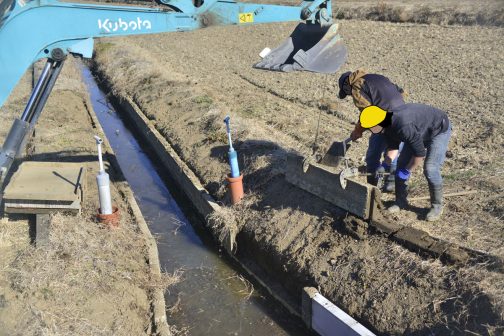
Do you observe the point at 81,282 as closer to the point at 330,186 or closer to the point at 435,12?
the point at 330,186

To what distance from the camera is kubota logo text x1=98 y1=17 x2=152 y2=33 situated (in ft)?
19.1

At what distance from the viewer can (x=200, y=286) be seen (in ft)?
22.0

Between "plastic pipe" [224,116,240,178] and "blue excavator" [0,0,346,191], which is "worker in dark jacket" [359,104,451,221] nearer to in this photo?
"blue excavator" [0,0,346,191]

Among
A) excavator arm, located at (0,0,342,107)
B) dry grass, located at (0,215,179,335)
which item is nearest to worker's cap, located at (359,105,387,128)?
excavator arm, located at (0,0,342,107)

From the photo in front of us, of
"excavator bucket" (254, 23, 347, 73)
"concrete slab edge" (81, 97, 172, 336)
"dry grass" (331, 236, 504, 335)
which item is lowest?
"concrete slab edge" (81, 97, 172, 336)

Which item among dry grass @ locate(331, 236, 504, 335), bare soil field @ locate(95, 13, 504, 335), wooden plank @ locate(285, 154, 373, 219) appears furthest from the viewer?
wooden plank @ locate(285, 154, 373, 219)

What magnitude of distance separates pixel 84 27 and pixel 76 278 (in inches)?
110

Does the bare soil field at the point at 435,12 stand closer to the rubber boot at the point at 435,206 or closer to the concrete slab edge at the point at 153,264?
the rubber boot at the point at 435,206

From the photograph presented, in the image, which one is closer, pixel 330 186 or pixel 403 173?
pixel 403 173

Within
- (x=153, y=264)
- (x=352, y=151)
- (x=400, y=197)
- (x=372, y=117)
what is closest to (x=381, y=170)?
(x=400, y=197)

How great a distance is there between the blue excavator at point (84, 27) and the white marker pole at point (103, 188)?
0.97 meters

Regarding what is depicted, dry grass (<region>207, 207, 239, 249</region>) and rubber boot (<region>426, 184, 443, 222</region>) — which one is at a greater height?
rubber boot (<region>426, 184, 443, 222</region>)

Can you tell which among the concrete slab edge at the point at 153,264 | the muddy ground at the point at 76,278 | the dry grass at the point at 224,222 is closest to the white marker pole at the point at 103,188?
the muddy ground at the point at 76,278

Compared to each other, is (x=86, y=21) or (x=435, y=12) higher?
(x=86, y=21)
